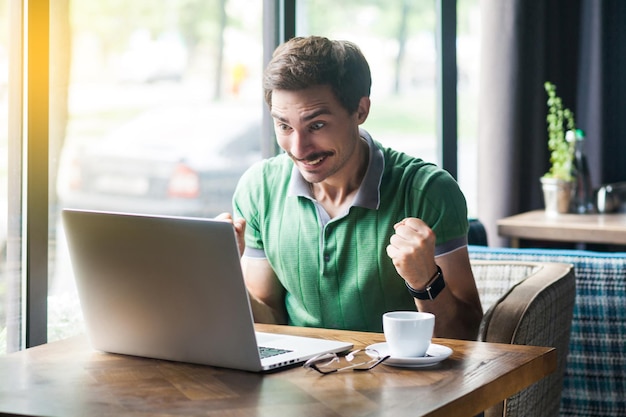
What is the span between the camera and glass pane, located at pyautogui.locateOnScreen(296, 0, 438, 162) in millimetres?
3525

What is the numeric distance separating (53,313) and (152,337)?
27.7 inches

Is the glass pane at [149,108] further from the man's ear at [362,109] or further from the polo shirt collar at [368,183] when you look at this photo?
the man's ear at [362,109]

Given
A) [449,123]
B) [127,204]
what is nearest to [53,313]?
[127,204]

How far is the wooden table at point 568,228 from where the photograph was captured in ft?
11.1

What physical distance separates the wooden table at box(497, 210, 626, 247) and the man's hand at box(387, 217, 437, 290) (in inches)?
67.5

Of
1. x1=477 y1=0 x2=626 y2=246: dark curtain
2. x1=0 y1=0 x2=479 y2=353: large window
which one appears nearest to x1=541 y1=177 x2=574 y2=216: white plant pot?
x1=477 y1=0 x2=626 y2=246: dark curtain

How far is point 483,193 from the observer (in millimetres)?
4105

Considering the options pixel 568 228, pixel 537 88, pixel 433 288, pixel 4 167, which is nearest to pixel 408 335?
pixel 433 288

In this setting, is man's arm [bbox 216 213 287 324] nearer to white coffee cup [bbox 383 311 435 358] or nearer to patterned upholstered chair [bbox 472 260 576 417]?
patterned upholstered chair [bbox 472 260 576 417]

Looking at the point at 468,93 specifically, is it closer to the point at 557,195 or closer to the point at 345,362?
the point at 557,195

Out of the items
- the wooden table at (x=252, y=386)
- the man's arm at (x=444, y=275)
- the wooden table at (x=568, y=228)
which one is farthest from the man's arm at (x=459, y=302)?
the wooden table at (x=568, y=228)

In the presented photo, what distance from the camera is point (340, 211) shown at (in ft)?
7.16

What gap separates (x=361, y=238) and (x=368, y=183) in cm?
12

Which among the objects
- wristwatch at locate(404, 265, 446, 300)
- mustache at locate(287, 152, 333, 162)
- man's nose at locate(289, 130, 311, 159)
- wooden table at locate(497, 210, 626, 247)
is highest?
man's nose at locate(289, 130, 311, 159)
